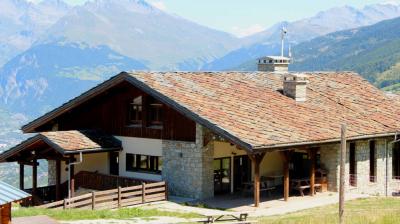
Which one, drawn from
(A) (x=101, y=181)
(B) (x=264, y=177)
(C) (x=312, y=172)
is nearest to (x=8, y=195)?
(C) (x=312, y=172)

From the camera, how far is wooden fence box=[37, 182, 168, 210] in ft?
92.3

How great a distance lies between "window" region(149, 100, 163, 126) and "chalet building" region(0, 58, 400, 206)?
0.05 meters

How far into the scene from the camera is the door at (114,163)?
113 ft

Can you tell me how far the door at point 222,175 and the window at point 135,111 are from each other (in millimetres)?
4388

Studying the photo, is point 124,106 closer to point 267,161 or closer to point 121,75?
point 121,75

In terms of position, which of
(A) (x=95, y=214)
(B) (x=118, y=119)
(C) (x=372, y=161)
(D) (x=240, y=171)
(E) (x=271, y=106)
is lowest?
(A) (x=95, y=214)

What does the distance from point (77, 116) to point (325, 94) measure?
13.1 m

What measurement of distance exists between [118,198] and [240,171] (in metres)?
6.74

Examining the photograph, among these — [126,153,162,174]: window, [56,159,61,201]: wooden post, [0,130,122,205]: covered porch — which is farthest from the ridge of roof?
[56,159,61,201]: wooden post

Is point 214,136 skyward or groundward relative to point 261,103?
groundward

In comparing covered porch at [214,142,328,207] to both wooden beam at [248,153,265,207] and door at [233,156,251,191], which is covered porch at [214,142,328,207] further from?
wooden beam at [248,153,265,207]

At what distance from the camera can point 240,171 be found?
3359 cm

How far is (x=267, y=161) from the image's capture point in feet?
114

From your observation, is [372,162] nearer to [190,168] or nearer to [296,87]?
[296,87]
